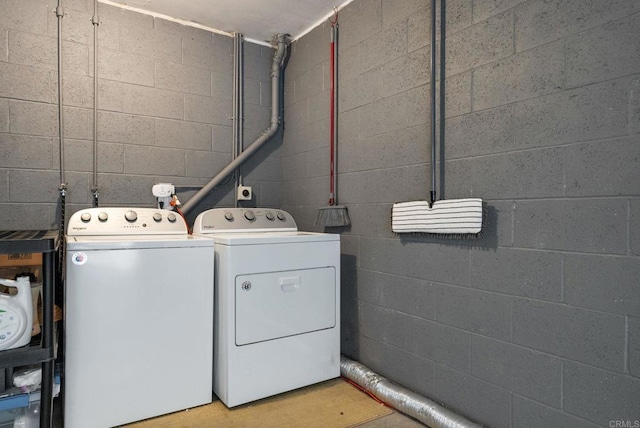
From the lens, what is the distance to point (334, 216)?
249 cm

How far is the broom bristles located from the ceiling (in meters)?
1.28

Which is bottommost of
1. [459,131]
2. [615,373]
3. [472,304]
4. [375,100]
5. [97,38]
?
[615,373]

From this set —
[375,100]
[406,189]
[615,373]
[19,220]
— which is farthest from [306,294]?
[19,220]

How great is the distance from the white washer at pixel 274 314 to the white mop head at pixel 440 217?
433mm

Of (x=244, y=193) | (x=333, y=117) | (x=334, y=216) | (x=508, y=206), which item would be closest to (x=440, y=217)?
(x=508, y=206)

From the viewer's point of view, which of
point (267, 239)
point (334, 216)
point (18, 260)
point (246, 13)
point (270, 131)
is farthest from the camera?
point (270, 131)

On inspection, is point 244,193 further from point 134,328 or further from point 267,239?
point 134,328

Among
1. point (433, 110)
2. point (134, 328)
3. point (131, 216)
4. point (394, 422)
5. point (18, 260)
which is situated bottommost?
point (394, 422)

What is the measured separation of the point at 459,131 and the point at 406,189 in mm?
403

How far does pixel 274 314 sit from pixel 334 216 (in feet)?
2.44

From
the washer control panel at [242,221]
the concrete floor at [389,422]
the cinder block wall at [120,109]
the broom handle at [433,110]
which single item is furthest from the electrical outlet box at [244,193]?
the concrete floor at [389,422]

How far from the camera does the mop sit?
168 centimetres

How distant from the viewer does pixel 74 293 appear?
1705mm

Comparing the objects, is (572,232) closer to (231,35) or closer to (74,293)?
(74,293)
